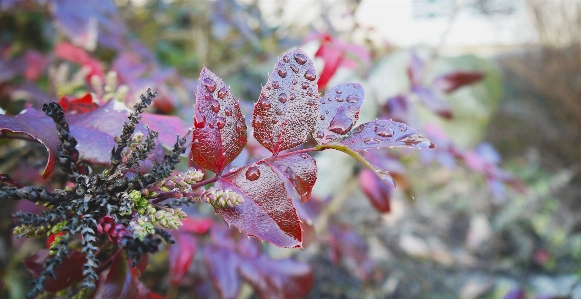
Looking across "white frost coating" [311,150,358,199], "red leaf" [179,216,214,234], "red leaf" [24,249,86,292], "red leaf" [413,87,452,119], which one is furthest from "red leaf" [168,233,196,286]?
"white frost coating" [311,150,358,199]

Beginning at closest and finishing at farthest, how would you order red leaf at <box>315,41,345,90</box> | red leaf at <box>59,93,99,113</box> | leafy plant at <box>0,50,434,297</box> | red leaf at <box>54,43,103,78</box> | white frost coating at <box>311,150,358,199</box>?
1. leafy plant at <box>0,50,434,297</box>
2. red leaf at <box>59,93,99,113</box>
3. red leaf at <box>315,41,345,90</box>
4. red leaf at <box>54,43,103,78</box>
5. white frost coating at <box>311,150,358,199</box>

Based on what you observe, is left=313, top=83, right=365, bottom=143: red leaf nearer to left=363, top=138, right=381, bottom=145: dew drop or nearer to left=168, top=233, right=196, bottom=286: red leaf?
left=363, top=138, right=381, bottom=145: dew drop

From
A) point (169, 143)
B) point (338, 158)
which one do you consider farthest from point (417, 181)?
point (169, 143)

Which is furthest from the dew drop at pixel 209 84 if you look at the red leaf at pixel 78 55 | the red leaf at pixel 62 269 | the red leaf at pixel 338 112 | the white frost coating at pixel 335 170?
the white frost coating at pixel 335 170

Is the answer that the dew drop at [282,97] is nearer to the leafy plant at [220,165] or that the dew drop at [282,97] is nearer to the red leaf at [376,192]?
the leafy plant at [220,165]

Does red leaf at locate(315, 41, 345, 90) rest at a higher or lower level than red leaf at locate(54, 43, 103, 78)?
higher

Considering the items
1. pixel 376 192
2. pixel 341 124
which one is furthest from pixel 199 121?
pixel 376 192

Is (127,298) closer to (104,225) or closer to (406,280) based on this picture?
(104,225)

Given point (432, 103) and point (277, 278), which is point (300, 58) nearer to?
point (277, 278)
